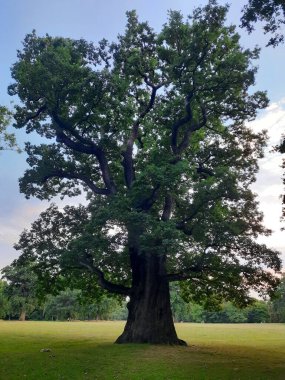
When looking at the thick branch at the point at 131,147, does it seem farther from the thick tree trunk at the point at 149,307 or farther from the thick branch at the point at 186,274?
the thick branch at the point at 186,274

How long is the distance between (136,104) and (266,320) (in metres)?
114

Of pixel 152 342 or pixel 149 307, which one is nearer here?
pixel 152 342

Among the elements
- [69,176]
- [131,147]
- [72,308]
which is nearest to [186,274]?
[131,147]

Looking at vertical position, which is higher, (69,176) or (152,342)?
(69,176)

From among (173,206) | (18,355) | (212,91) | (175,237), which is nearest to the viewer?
(18,355)

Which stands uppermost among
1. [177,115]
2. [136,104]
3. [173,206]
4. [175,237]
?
[136,104]

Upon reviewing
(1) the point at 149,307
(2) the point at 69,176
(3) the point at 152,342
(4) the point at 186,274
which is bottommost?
(3) the point at 152,342

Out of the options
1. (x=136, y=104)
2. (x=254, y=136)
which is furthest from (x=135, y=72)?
(x=254, y=136)

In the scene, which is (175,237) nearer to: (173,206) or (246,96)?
(173,206)

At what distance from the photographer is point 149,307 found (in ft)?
80.0

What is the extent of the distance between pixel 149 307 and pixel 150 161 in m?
9.40

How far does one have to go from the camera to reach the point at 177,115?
2611cm

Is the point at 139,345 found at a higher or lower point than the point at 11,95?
lower

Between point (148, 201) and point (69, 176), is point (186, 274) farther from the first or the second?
point (69, 176)
